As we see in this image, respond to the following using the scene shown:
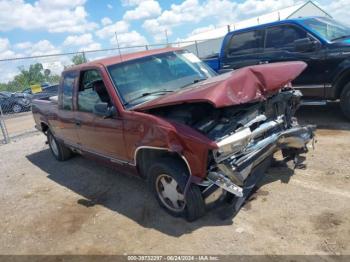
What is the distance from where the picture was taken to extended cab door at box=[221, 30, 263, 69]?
313 inches

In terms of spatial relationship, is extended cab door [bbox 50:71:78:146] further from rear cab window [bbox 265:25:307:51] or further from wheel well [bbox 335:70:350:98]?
wheel well [bbox 335:70:350:98]

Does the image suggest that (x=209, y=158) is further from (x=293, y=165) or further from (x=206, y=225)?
(x=293, y=165)

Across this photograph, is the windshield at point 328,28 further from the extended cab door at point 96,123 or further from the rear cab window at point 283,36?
the extended cab door at point 96,123

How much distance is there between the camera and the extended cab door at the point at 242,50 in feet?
26.1

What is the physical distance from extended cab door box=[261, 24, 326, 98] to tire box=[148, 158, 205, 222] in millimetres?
4323

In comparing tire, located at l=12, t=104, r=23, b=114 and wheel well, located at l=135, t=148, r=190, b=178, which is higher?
wheel well, located at l=135, t=148, r=190, b=178

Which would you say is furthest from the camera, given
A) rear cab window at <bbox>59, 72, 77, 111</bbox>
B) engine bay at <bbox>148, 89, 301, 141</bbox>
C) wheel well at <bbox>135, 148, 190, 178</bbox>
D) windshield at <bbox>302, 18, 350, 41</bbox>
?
windshield at <bbox>302, 18, 350, 41</bbox>

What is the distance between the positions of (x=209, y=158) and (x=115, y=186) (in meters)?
2.49

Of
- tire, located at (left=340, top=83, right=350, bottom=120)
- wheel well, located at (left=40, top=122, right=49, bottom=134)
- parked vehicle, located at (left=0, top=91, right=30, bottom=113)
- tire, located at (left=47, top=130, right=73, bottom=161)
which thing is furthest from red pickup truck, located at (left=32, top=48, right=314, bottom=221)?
parked vehicle, located at (left=0, top=91, right=30, bottom=113)

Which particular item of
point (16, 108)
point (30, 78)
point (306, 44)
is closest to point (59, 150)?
point (306, 44)

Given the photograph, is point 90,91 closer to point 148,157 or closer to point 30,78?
point 148,157

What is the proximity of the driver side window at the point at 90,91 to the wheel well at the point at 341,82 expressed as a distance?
177 inches

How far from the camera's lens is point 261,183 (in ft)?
15.5

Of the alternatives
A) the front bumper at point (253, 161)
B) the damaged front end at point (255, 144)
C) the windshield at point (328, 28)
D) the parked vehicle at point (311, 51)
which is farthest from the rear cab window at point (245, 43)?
the front bumper at point (253, 161)
